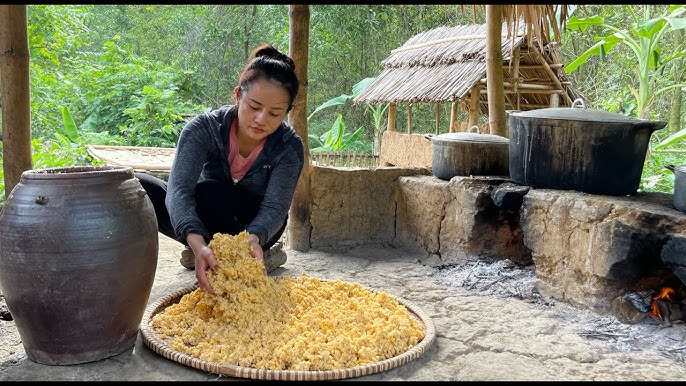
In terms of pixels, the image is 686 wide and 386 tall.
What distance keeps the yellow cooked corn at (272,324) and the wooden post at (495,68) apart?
250 cm

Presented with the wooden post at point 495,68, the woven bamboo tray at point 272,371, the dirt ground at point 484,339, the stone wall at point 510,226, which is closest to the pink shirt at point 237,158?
the dirt ground at point 484,339

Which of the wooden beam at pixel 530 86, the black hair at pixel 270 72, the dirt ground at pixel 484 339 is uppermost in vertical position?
the wooden beam at pixel 530 86

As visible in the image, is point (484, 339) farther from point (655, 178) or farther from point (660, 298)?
point (655, 178)

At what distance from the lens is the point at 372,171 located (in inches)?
174

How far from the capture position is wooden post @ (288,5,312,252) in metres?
4.07

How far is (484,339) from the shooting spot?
8.66 ft

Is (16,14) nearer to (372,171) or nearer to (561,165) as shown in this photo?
(372,171)

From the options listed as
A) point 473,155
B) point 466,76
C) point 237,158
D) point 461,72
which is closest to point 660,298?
point 473,155

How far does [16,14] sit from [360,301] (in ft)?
7.39

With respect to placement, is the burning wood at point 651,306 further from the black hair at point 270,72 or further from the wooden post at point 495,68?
the wooden post at point 495,68

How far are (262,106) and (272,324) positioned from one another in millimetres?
1032

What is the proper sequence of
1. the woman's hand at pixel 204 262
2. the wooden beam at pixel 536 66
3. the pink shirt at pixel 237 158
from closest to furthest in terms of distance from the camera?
the woman's hand at pixel 204 262 → the pink shirt at pixel 237 158 → the wooden beam at pixel 536 66

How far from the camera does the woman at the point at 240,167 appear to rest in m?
2.65

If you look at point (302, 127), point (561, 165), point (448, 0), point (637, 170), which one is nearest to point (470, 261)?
point (561, 165)
